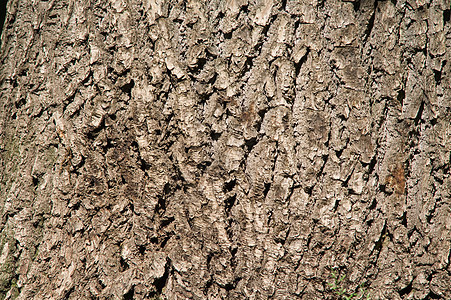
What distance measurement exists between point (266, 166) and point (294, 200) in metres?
0.20

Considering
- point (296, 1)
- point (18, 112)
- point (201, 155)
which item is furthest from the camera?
point (18, 112)

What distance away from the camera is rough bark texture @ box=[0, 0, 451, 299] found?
1447mm

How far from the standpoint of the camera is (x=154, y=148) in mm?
1526

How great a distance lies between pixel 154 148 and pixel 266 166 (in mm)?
511

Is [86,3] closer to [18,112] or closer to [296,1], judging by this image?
[18,112]

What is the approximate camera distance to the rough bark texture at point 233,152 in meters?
1.45

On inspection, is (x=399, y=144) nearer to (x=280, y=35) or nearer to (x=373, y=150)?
(x=373, y=150)

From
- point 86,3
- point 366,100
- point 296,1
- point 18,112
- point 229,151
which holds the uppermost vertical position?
point 296,1

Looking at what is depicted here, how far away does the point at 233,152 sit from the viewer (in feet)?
4.89

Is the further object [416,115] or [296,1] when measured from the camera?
[416,115]

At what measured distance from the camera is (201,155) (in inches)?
59.4

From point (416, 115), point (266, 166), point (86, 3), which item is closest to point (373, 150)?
point (416, 115)

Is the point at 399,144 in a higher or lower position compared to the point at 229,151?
higher

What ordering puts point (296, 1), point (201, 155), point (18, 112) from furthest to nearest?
point (18, 112)
point (201, 155)
point (296, 1)
